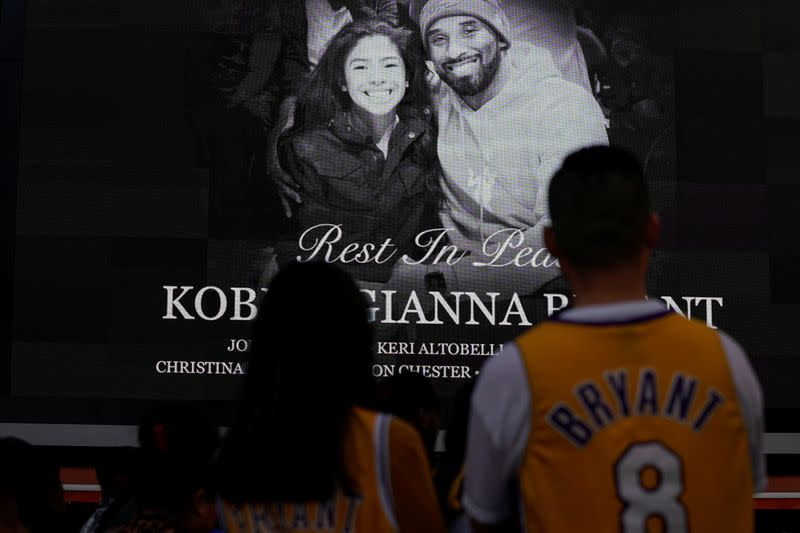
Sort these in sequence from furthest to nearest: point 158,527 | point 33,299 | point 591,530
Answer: point 33,299 < point 158,527 < point 591,530

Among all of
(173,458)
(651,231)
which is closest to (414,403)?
(173,458)

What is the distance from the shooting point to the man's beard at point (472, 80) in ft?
18.9

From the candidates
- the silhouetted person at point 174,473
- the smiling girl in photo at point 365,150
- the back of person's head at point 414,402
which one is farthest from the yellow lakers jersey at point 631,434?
the smiling girl in photo at point 365,150

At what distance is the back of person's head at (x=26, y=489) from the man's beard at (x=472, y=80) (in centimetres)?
409

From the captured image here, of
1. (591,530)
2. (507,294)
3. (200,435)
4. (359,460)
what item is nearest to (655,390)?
(591,530)

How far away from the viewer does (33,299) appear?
5414mm

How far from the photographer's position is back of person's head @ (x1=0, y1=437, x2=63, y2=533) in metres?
1.99

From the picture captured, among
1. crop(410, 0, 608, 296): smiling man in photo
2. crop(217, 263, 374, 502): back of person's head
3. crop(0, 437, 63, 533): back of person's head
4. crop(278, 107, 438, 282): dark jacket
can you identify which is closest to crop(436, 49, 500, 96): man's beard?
crop(410, 0, 608, 296): smiling man in photo

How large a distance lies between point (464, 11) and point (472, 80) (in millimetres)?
414

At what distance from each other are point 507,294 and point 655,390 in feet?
14.0

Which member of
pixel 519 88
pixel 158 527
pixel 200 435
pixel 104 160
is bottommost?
pixel 158 527

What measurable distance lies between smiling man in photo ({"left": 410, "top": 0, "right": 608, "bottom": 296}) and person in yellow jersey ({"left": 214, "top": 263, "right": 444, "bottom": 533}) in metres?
4.10

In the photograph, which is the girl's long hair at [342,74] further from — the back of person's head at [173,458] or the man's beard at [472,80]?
the back of person's head at [173,458]

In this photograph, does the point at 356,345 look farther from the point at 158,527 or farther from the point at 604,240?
the point at 158,527
